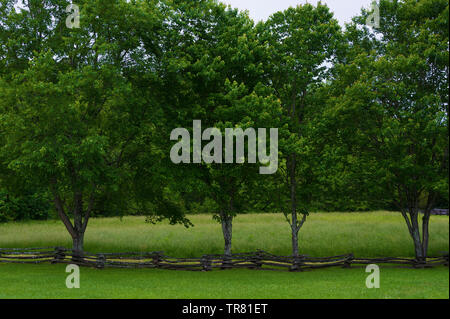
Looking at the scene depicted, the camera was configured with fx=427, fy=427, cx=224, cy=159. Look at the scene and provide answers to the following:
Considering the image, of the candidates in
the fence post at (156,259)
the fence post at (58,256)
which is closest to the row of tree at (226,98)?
the fence post at (58,256)

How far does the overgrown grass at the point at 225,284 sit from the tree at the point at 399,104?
5199 millimetres

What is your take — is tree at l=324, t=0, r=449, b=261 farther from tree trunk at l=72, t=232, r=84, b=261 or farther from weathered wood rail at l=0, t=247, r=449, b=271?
tree trunk at l=72, t=232, r=84, b=261

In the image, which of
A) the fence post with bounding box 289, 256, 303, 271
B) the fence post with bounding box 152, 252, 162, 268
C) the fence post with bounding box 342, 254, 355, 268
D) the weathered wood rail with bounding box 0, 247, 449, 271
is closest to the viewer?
the fence post with bounding box 289, 256, 303, 271

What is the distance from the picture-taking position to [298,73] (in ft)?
86.7

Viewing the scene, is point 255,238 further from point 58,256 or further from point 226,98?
point 226,98

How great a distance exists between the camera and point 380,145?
26.0 m

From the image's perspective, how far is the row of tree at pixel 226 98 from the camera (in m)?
23.2

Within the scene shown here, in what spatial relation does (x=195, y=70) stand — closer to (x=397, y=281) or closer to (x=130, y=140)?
(x=130, y=140)

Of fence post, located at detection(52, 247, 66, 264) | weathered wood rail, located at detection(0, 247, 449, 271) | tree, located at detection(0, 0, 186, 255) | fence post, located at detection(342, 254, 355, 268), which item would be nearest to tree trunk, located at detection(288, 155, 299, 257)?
weathered wood rail, located at detection(0, 247, 449, 271)

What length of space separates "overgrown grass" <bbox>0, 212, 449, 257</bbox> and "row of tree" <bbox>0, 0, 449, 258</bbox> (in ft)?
20.6

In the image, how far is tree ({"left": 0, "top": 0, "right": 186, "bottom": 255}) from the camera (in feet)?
74.4

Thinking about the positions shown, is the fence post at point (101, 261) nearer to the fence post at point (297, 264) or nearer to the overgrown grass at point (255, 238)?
the overgrown grass at point (255, 238)

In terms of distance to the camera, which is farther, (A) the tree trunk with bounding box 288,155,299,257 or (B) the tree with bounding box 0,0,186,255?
(A) the tree trunk with bounding box 288,155,299,257

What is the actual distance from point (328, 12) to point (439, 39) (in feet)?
24.6
